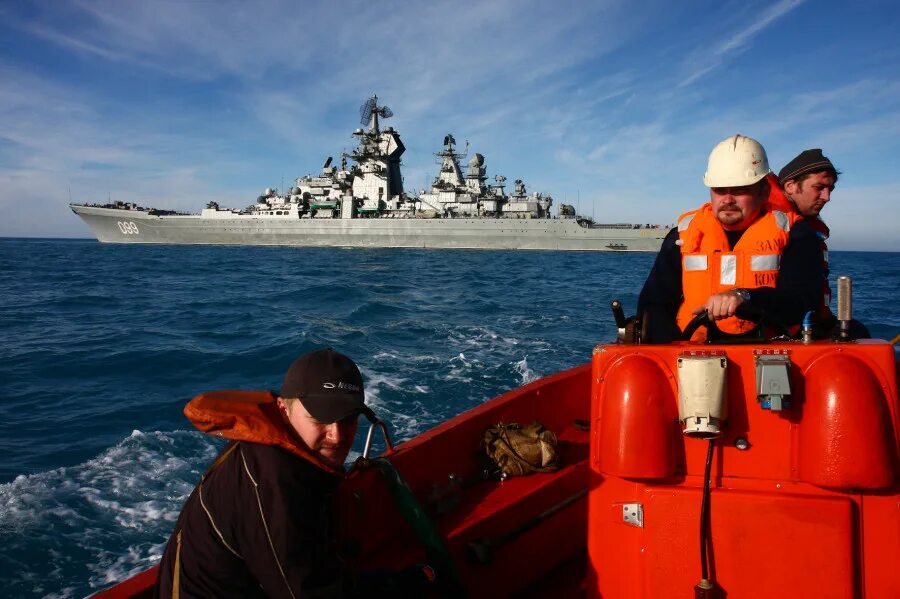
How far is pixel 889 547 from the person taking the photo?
1.63 m

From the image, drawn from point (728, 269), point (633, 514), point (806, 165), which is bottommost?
point (633, 514)

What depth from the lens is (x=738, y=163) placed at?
2.03m

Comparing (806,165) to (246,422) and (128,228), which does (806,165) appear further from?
(128,228)

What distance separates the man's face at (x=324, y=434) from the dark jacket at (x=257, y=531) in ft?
0.23

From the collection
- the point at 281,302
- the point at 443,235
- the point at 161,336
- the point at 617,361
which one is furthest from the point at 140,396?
the point at 443,235

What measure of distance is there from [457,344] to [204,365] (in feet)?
14.8

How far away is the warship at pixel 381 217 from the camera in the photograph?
47156 mm

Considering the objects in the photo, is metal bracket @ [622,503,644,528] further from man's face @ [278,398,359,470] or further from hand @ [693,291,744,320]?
man's face @ [278,398,359,470]

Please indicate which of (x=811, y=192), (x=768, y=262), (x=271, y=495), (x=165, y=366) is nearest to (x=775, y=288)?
(x=768, y=262)

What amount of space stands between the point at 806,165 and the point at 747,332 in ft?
3.14

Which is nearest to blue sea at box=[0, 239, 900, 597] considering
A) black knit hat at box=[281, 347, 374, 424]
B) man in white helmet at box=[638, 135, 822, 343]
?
black knit hat at box=[281, 347, 374, 424]

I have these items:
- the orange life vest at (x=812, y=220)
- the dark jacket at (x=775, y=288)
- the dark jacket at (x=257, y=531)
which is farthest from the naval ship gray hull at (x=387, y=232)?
the dark jacket at (x=257, y=531)

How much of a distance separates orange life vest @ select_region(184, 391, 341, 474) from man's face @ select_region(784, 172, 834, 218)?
2529mm

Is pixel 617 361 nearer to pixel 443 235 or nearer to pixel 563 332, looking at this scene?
pixel 563 332
